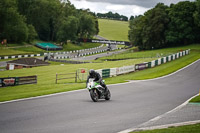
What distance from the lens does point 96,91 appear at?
17.4 m

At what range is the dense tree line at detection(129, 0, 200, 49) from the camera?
302ft

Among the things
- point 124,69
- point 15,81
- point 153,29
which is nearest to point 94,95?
point 15,81

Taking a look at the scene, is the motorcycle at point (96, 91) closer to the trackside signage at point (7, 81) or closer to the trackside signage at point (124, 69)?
the trackside signage at point (7, 81)

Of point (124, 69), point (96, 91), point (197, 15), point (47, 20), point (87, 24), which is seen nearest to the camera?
point (96, 91)

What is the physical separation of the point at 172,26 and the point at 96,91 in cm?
8085

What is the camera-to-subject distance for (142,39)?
98.2 metres

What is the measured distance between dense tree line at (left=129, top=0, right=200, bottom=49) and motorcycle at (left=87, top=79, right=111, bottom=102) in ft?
253

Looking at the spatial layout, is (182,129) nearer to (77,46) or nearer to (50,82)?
(50,82)

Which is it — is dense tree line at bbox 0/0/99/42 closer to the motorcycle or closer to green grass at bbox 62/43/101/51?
green grass at bbox 62/43/101/51

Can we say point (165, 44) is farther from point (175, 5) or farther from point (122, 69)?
point (122, 69)

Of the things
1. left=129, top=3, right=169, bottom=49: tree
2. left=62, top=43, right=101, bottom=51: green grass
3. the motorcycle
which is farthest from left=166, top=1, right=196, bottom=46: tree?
the motorcycle

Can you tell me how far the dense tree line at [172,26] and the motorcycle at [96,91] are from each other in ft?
253

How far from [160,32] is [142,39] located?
23.1 feet

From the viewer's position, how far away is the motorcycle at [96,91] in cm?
1664
